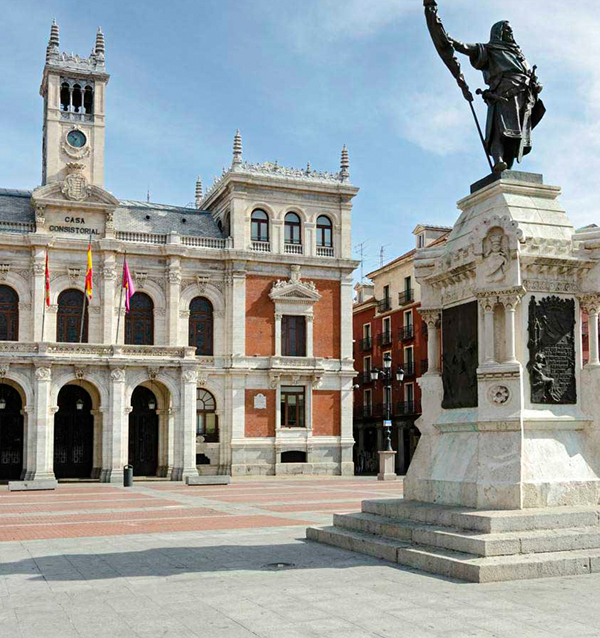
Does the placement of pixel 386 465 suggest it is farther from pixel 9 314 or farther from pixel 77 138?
pixel 77 138

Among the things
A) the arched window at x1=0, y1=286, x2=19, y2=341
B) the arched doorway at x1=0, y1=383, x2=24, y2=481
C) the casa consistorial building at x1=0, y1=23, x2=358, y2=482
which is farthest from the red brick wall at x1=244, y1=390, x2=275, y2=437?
the arched window at x1=0, y1=286, x2=19, y2=341

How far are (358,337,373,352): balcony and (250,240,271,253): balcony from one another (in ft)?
57.0

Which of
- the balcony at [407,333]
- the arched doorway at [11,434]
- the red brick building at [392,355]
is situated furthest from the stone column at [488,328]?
the balcony at [407,333]

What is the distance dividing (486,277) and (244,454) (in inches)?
1351

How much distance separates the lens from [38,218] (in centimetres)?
4238

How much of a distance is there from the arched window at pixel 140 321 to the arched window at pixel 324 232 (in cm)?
1029

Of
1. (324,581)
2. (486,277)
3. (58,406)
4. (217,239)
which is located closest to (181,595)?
(324,581)

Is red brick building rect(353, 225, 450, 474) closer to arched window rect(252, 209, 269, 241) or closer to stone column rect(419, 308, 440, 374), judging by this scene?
arched window rect(252, 209, 269, 241)

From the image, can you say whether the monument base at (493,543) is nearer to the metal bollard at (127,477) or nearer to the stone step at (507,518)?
the stone step at (507,518)

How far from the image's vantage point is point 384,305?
195 ft

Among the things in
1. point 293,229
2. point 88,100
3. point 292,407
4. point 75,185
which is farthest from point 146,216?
point 292,407

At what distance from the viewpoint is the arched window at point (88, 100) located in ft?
150

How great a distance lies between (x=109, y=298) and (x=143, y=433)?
718cm

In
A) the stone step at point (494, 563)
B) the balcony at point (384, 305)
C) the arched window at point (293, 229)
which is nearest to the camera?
the stone step at point (494, 563)
